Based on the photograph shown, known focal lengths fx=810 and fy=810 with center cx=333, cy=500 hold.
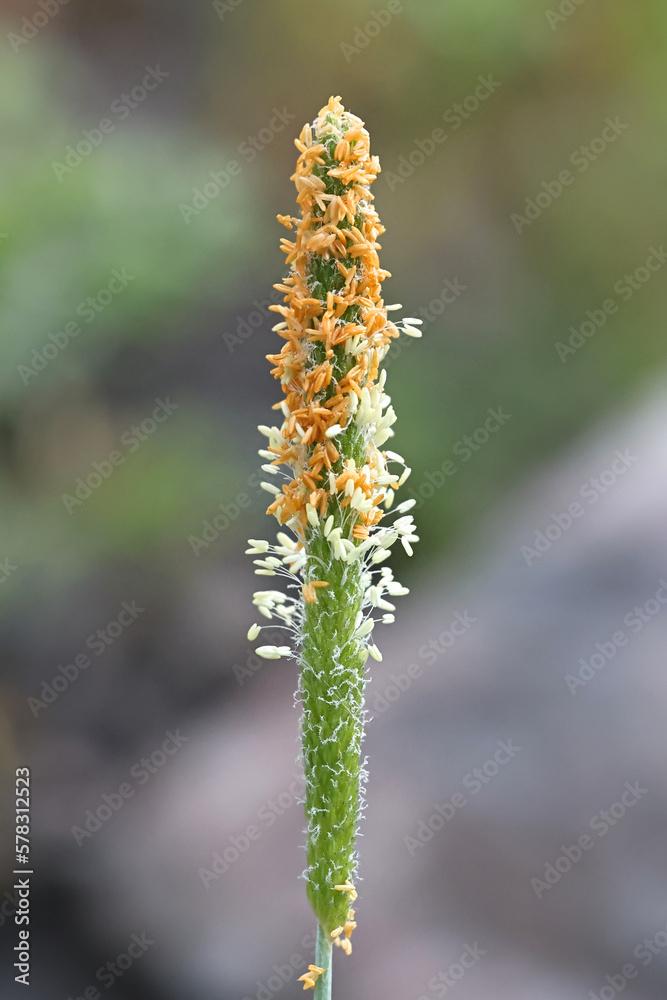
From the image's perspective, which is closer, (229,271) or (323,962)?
(323,962)

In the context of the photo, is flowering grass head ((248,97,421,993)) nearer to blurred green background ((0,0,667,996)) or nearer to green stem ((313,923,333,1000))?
green stem ((313,923,333,1000))

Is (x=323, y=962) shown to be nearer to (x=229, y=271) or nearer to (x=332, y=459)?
(x=332, y=459)

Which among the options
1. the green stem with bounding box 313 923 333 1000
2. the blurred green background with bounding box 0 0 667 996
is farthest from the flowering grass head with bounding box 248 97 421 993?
the blurred green background with bounding box 0 0 667 996

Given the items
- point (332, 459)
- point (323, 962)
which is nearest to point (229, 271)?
point (332, 459)

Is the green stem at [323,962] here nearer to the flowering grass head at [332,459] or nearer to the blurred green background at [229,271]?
the flowering grass head at [332,459]

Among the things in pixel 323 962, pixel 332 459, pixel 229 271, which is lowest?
pixel 323 962
